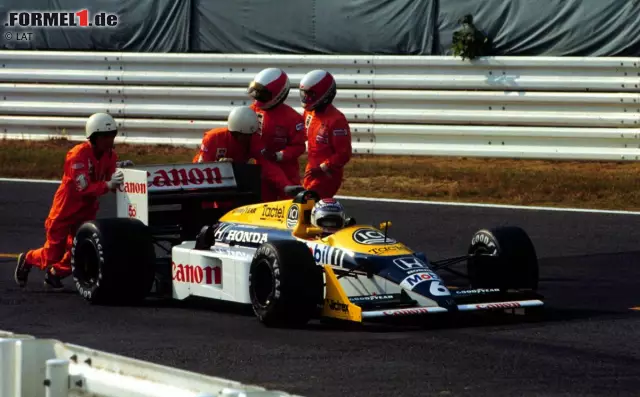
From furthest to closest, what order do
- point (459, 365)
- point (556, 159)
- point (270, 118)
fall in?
point (556, 159) < point (270, 118) < point (459, 365)

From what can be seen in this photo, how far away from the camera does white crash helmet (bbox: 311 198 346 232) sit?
1002cm

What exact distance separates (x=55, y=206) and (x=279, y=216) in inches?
84.1

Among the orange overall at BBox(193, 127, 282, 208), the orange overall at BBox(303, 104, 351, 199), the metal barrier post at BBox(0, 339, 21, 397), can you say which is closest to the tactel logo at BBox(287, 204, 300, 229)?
the orange overall at BBox(193, 127, 282, 208)

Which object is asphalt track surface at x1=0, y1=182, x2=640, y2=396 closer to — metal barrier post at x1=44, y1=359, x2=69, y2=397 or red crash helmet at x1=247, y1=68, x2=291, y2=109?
metal barrier post at x1=44, y1=359, x2=69, y2=397

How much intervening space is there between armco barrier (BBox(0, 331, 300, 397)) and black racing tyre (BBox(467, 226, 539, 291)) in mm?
4640

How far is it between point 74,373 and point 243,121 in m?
6.17

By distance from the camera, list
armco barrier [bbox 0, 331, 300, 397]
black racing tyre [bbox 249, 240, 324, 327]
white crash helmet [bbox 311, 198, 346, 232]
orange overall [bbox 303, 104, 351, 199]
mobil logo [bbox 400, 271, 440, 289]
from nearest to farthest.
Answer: armco barrier [bbox 0, 331, 300, 397] < black racing tyre [bbox 249, 240, 324, 327] < mobil logo [bbox 400, 271, 440, 289] < white crash helmet [bbox 311, 198, 346, 232] < orange overall [bbox 303, 104, 351, 199]

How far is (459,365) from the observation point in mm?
8109

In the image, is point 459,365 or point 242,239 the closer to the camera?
point 459,365

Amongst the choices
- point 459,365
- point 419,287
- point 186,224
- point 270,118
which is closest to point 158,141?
point 270,118

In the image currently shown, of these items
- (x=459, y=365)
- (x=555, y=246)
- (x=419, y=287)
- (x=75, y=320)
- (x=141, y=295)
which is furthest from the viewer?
(x=555, y=246)

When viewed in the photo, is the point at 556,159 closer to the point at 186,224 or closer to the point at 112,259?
the point at 186,224

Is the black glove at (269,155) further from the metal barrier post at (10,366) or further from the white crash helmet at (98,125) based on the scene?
the metal barrier post at (10,366)

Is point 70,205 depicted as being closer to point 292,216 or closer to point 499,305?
point 292,216
